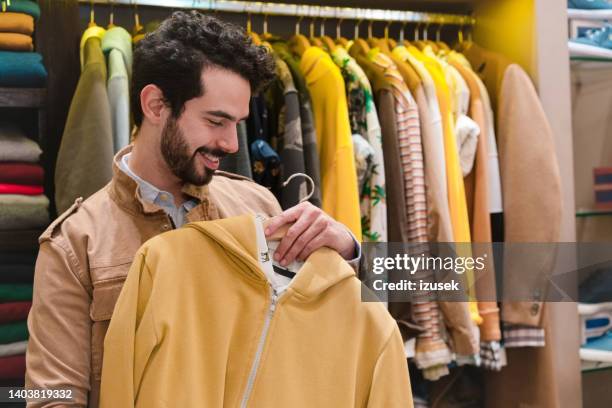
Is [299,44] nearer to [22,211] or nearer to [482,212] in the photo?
[482,212]

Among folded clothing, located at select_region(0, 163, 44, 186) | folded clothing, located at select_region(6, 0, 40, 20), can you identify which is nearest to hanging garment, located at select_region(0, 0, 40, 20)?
folded clothing, located at select_region(6, 0, 40, 20)

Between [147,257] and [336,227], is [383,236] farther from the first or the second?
[147,257]

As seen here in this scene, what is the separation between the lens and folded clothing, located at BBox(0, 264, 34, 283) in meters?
1.39

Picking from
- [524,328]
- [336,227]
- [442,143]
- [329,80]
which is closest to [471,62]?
[442,143]

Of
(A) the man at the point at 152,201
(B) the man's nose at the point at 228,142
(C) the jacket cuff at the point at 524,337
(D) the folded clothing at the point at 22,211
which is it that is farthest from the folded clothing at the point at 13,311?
(C) the jacket cuff at the point at 524,337

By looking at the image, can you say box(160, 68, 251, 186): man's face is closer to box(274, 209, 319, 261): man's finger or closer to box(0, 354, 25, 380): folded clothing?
box(274, 209, 319, 261): man's finger

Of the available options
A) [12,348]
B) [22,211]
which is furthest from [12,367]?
[22,211]

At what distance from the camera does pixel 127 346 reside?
924mm

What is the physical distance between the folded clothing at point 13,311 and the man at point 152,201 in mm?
395

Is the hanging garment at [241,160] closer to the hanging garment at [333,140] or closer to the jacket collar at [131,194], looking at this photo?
the hanging garment at [333,140]

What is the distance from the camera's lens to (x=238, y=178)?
1.32 m

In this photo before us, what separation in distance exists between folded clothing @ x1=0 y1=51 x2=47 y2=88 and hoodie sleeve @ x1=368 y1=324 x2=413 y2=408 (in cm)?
88

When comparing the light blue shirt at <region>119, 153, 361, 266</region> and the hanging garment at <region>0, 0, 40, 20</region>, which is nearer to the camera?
the light blue shirt at <region>119, 153, 361, 266</region>

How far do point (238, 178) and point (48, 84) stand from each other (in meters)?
0.52
